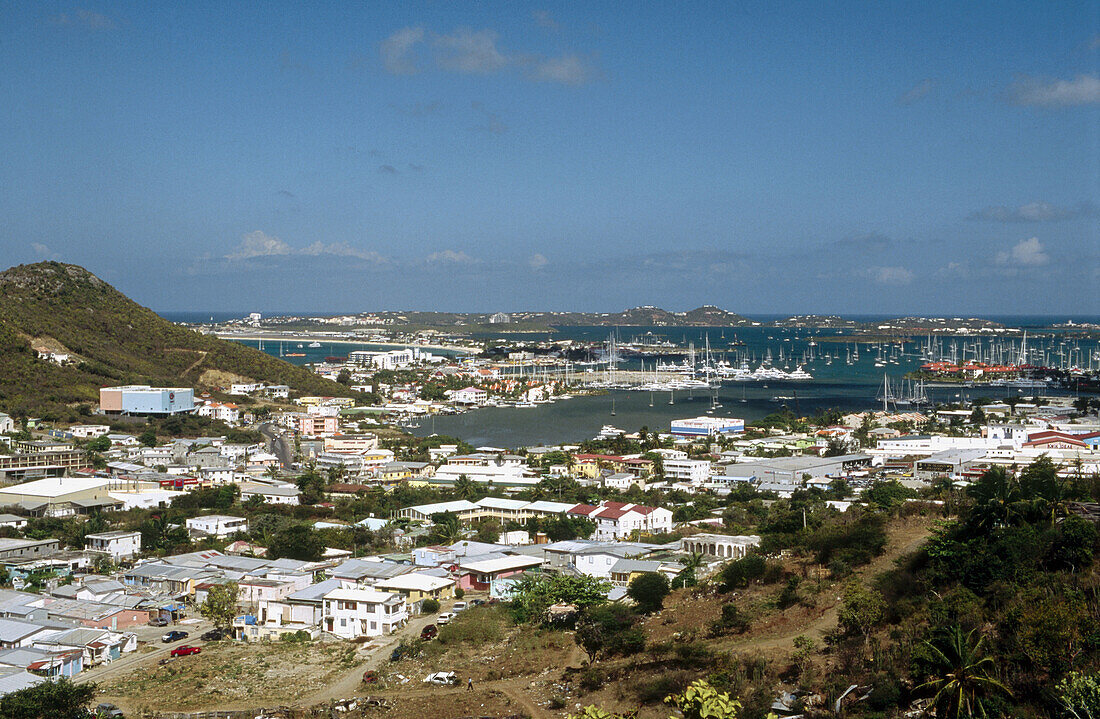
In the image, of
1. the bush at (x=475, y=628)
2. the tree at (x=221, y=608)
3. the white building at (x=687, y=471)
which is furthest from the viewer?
the white building at (x=687, y=471)

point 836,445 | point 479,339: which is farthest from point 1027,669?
point 479,339

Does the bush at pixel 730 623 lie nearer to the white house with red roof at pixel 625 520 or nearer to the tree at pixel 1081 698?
the tree at pixel 1081 698

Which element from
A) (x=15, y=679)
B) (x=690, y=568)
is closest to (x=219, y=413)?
(x=15, y=679)

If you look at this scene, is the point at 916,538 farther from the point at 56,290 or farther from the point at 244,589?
the point at 56,290

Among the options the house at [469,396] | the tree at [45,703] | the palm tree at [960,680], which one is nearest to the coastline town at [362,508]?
the tree at [45,703]

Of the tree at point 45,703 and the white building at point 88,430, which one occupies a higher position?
the white building at point 88,430

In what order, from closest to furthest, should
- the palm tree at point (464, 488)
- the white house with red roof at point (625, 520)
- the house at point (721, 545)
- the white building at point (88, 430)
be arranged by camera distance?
the house at point (721, 545), the white house with red roof at point (625, 520), the palm tree at point (464, 488), the white building at point (88, 430)

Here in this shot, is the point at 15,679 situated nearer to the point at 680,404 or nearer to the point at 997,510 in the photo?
the point at 997,510
